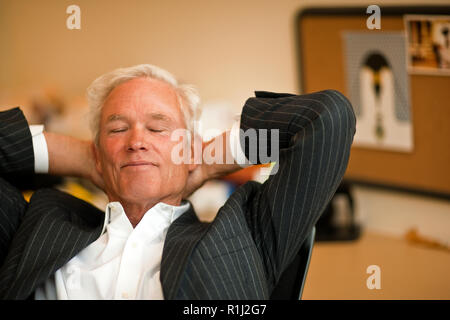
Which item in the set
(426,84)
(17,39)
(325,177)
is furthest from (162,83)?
(17,39)

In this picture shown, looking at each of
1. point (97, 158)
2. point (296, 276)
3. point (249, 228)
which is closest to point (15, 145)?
point (97, 158)

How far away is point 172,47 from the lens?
275 centimetres

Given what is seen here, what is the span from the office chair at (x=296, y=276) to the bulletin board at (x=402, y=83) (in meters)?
0.98

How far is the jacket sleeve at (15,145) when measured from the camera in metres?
1.39

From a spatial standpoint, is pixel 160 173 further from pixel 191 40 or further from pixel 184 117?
pixel 191 40

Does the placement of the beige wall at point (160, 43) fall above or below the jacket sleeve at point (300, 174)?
above

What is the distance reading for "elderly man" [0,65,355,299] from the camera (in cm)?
117

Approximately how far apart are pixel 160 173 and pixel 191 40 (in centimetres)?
149

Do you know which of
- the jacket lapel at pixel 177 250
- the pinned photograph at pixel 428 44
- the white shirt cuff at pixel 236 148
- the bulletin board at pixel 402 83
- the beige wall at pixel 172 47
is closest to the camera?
the jacket lapel at pixel 177 250

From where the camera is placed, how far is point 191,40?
2689 mm

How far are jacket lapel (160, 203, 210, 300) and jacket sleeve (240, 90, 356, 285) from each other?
0.13 m

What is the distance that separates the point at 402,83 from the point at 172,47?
1.11 meters

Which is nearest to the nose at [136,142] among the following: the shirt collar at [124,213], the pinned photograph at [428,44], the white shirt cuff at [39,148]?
the shirt collar at [124,213]

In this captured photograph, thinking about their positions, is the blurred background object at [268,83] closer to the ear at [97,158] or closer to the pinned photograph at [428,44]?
the pinned photograph at [428,44]
